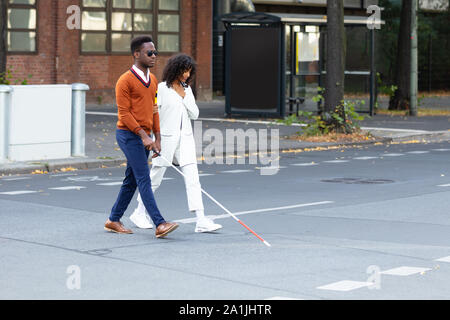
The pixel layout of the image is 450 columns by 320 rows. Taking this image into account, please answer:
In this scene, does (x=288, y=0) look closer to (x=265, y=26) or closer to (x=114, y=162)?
(x=265, y=26)

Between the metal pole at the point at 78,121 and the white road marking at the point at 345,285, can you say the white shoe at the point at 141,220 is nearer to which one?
the white road marking at the point at 345,285

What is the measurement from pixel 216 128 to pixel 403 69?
28.9ft

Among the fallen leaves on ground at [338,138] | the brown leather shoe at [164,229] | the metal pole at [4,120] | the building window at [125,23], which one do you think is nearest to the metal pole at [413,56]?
the fallen leaves on ground at [338,138]

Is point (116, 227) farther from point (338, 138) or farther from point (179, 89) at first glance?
point (338, 138)

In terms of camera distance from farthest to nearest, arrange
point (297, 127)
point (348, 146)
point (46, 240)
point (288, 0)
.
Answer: point (288, 0) < point (297, 127) < point (348, 146) < point (46, 240)

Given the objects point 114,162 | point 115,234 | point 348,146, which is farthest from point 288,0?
point 115,234

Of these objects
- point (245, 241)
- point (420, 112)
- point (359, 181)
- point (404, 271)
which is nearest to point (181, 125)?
point (245, 241)

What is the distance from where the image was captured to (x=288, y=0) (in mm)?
43688

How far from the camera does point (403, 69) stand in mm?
31219
